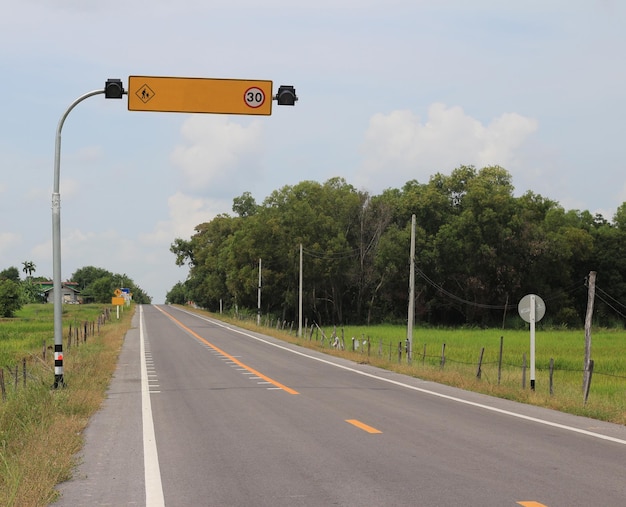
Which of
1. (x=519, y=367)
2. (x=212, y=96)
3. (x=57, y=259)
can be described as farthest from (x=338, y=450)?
(x=519, y=367)

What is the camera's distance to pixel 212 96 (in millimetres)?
13430

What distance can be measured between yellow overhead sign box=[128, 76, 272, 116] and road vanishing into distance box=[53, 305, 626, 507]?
569cm

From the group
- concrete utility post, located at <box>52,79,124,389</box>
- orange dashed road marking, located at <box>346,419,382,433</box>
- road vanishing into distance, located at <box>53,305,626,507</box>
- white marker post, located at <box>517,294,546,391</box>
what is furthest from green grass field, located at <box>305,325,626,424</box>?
concrete utility post, located at <box>52,79,124,389</box>

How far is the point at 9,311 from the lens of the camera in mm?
91750

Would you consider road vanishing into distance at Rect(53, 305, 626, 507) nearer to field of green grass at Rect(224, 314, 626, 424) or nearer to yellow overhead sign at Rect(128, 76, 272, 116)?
field of green grass at Rect(224, 314, 626, 424)

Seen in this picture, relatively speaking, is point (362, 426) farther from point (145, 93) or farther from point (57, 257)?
point (57, 257)

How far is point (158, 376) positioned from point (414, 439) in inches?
505

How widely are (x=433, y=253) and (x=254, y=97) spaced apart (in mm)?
60818

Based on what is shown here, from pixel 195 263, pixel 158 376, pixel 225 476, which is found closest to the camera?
pixel 225 476

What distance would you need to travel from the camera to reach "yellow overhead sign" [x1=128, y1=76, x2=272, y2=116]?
1342cm

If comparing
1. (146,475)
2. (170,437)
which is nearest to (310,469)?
(146,475)

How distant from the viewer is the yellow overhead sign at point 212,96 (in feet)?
44.0

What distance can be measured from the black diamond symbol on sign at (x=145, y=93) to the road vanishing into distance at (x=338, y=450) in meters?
5.98

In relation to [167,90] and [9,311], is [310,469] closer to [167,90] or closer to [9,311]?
[167,90]
